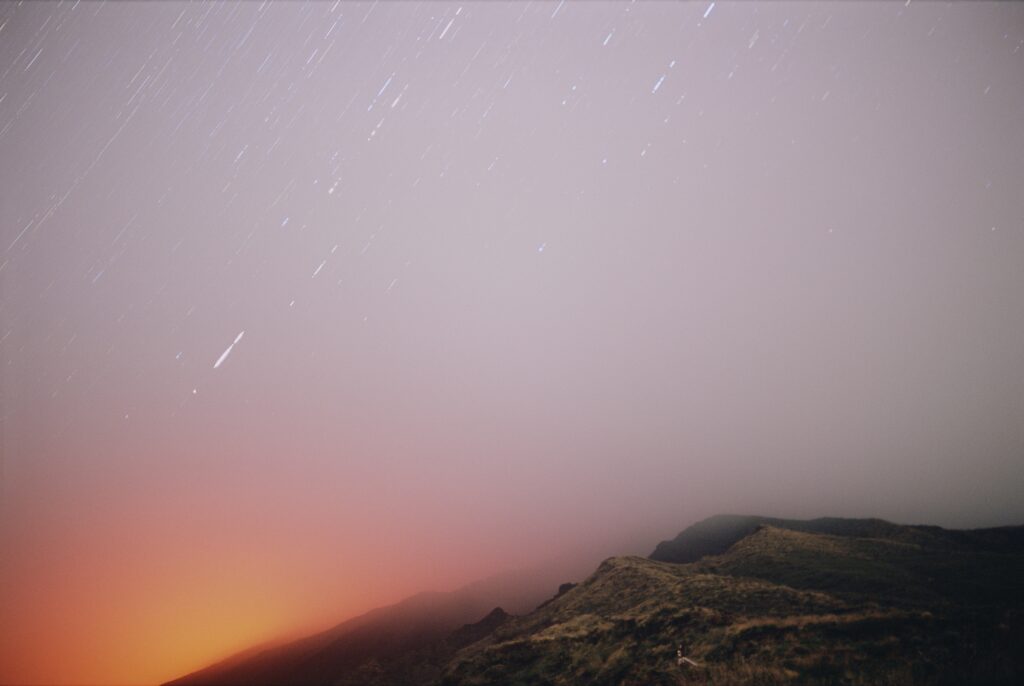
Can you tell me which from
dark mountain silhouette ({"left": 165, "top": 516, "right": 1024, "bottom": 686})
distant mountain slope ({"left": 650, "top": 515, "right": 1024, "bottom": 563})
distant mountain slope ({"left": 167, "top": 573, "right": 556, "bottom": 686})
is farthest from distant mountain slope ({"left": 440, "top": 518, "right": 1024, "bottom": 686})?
distant mountain slope ({"left": 167, "top": 573, "right": 556, "bottom": 686})

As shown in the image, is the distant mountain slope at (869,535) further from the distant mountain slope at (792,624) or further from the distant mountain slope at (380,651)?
the distant mountain slope at (380,651)

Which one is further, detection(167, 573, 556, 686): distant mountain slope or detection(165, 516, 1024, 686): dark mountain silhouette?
detection(167, 573, 556, 686): distant mountain slope

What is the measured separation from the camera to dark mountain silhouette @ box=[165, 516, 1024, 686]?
56.0ft

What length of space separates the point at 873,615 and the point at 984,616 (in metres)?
4.32

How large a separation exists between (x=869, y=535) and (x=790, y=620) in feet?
134

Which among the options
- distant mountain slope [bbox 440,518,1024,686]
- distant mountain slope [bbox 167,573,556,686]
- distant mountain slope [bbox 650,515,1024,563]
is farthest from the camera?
distant mountain slope [bbox 167,573,556,686]

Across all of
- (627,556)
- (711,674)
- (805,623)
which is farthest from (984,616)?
(627,556)

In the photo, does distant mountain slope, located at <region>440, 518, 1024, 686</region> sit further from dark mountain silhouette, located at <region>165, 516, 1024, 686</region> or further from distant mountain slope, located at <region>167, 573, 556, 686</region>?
distant mountain slope, located at <region>167, 573, 556, 686</region>

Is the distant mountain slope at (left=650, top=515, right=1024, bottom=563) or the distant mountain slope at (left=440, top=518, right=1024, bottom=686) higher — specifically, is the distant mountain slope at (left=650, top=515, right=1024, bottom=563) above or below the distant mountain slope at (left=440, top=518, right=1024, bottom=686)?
below

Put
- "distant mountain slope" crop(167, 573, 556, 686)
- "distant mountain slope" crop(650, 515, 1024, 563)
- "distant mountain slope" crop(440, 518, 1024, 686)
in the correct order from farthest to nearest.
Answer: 1. "distant mountain slope" crop(167, 573, 556, 686)
2. "distant mountain slope" crop(650, 515, 1024, 563)
3. "distant mountain slope" crop(440, 518, 1024, 686)

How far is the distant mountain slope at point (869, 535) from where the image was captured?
37.7 m

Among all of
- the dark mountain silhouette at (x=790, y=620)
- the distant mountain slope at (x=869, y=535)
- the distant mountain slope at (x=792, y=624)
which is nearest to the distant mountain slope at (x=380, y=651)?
the dark mountain silhouette at (x=790, y=620)

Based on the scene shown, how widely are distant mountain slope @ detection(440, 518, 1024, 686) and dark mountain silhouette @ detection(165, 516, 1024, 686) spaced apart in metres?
0.07

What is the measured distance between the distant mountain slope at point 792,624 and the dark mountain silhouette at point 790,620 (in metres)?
0.07
